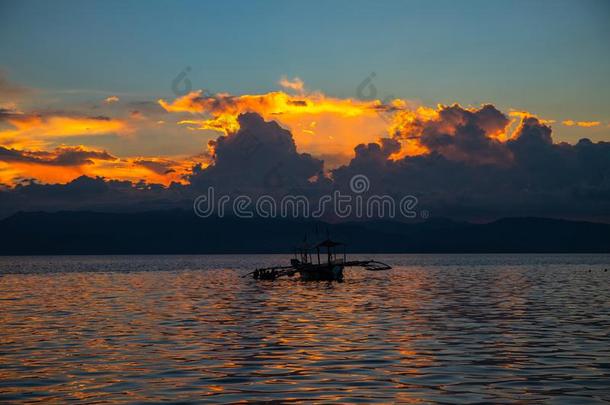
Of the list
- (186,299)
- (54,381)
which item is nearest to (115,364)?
(54,381)

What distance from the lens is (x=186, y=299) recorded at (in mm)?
76688

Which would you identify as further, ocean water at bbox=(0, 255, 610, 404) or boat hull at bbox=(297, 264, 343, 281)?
boat hull at bbox=(297, 264, 343, 281)

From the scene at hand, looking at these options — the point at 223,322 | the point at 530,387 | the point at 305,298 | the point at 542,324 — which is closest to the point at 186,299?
the point at 305,298

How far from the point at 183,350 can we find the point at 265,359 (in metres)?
5.36

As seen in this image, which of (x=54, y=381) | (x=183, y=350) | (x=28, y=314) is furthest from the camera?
(x=28, y=314)

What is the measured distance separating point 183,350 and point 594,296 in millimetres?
55993

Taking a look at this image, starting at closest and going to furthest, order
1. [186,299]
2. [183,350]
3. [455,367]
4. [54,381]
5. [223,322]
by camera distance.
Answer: [54,381]
[455,367]
[183,350]
[223,322]
[186,299]

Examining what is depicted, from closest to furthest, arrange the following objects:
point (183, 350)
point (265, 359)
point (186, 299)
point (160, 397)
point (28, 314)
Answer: point (160, 397) → point (265, 359) → point (183, 350) → point (28, 314) → point (186, 299)

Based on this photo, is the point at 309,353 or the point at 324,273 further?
the point at 324,273

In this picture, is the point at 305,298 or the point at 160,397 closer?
the point at 160,397

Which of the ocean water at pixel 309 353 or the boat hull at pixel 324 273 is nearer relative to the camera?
the ocean water at pixel 309 353

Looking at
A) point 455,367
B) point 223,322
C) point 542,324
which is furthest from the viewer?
point 223,322

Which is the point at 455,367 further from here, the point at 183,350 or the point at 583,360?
the point at 183,350

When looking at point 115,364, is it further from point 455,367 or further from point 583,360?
point 583,360
